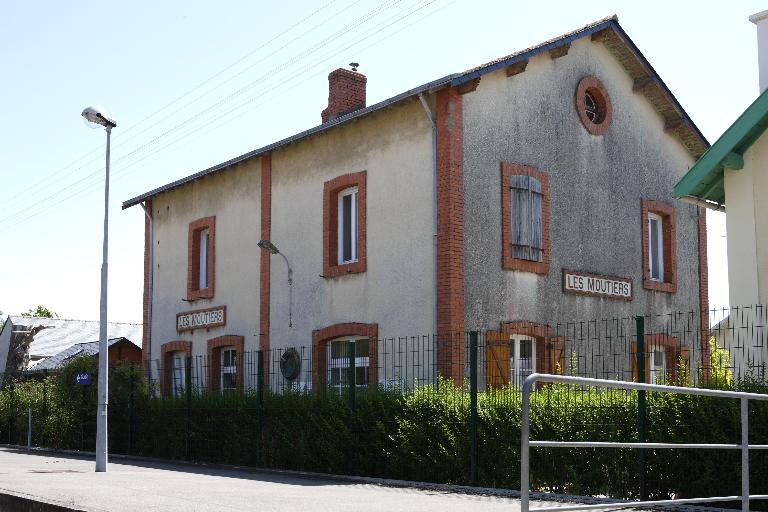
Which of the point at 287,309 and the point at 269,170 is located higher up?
the point at 269,170

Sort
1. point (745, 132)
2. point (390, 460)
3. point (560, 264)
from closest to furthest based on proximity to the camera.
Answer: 1. point (745, 132)
2. point (390, 460)
3. point (560, 264)

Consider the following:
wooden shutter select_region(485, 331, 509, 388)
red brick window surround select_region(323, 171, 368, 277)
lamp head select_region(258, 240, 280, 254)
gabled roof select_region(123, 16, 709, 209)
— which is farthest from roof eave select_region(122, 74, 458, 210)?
wooden shutter select_region(485, 331, 509, 388)

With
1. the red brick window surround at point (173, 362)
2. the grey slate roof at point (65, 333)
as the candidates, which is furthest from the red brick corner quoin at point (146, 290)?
the grey slate roof at point (65, 333)

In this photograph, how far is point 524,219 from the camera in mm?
18203

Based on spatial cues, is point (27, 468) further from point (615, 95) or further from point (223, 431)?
point (615, 95)

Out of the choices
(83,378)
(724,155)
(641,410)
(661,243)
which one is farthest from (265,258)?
(641,410)

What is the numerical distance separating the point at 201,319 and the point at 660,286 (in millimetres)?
10345

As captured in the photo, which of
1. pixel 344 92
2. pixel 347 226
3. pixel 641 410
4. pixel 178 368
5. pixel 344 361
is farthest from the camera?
pixel 178 368

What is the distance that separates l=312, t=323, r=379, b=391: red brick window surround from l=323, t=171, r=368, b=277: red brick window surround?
108 centimetres

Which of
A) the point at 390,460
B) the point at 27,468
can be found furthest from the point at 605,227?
the point at 27,468

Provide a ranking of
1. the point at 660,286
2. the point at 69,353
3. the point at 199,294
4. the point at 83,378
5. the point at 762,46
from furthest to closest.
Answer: the point at 69,353, the point at 199,294, the point at 83,378, the point at 660,286, the point at 762,46

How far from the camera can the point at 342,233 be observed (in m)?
19.6

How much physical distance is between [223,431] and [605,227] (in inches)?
330

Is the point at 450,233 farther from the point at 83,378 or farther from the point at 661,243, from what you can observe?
the point at 83,378
